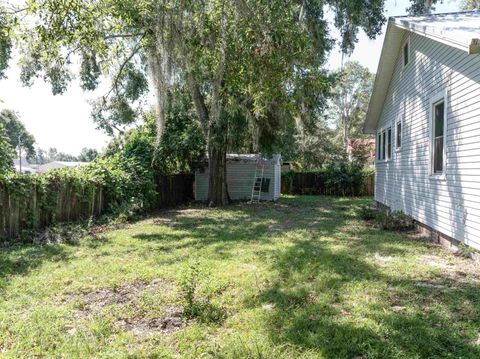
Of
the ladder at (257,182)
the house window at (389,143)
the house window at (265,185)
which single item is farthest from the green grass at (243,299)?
the house window at (265,185)

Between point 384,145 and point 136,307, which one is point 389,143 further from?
point 136,307

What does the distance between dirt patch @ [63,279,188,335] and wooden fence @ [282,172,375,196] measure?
644 inches

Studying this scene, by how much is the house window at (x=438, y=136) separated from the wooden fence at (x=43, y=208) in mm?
7337

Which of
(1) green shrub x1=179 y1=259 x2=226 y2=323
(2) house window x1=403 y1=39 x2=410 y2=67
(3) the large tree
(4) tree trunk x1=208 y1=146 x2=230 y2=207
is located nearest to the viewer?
(1) green shrub x1=179 y1=259 x2=226 y2=323

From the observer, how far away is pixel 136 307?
3.50m

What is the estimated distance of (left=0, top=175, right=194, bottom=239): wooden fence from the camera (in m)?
→ 6.58

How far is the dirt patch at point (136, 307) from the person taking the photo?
3119 mm

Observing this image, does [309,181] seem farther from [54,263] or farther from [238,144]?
[54,263]

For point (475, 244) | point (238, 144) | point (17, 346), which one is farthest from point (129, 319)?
point (238, 144)

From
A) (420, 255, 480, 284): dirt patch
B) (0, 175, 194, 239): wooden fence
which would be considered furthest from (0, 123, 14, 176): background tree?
(420, 255, 480, 284): dirt patch

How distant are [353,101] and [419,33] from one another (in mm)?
29361

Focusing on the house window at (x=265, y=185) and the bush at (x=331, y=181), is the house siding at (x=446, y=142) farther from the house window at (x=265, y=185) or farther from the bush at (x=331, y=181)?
the bush at (x=331, y=181)

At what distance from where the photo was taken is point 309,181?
2056cm

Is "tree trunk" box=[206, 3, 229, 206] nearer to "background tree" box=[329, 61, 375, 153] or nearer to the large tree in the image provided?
the large tree
